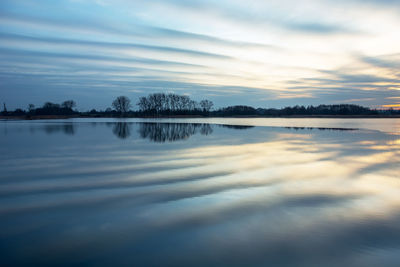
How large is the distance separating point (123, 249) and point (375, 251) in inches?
144

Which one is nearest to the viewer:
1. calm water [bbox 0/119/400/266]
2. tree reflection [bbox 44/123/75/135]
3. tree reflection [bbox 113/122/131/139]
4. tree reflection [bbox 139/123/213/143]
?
calm water [bbox 0/119/400/266]

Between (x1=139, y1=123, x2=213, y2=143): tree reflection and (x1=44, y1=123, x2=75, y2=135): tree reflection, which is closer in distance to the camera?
(x1=139, y1=123, x2=213, y2=143): tree reflection

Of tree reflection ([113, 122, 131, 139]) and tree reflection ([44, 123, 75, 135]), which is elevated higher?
tree reflection ([44, 123, 75, 135])

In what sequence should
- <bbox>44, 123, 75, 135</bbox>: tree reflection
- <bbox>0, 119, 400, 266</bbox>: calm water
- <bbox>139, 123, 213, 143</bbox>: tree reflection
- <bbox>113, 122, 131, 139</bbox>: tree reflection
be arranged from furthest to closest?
<bbox>44, 123, 75, 135</bbox>: tree reflection, <bbox>113, 122, 131, 139</bbox>: tree reflection, <bbox>139, 123, 213, 143</bbox>: tree reflection, <bbox>0, 119, 400, 266</bbox>: calm water

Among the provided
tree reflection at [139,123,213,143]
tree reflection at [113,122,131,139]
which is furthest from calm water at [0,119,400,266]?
tree reflection at [113,122,131,139]

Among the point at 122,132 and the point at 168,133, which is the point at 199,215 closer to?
the point at 168,133

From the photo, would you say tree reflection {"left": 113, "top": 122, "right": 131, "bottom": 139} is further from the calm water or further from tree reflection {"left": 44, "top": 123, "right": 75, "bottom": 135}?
the calm water

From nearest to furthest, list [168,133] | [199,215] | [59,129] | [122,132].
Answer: [199,215] < [168,133] < [122,132] < [59,129]

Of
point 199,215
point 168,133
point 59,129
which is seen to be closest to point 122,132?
point 168,133

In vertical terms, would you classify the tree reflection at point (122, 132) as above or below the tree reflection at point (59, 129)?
below

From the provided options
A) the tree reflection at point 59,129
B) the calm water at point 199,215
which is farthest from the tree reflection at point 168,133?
the calm water at point 199,215

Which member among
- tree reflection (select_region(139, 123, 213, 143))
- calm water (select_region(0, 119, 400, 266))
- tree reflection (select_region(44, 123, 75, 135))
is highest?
tree reflection (select_region(44, 123, 75, 135))

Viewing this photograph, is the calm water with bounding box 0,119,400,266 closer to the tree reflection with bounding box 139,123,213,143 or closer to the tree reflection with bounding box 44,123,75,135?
the tree reflection with bounding box 139,123,213,143

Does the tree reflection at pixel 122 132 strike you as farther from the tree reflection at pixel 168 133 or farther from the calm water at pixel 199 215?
the calm water at pixel 199 215
